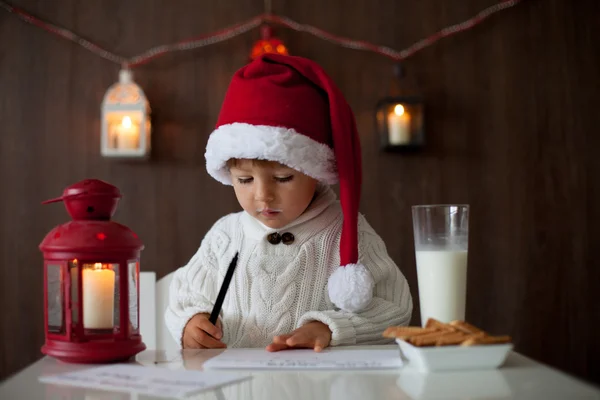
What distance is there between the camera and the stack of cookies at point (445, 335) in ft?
2.62

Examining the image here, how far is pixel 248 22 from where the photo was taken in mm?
2557

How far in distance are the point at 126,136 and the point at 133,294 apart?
159 centimetres

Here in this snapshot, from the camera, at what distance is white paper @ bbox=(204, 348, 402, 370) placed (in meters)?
0.85

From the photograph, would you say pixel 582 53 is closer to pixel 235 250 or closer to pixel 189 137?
pixel 189 137

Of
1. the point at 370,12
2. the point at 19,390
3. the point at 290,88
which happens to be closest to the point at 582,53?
the point at 370,12

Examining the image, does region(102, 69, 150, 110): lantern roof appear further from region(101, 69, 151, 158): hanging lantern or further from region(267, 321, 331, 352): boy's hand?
region(267, 321, 331, 352): boy's hand

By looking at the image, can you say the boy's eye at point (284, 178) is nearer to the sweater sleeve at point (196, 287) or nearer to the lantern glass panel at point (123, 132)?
the sweater sleeve at point (196, 287)

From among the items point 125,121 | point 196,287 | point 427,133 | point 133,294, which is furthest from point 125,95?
point 133,294

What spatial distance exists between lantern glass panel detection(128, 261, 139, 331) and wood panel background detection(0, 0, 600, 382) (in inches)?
62.3

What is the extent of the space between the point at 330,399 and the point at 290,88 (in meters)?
0.67

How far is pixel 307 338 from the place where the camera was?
1030 millimetres

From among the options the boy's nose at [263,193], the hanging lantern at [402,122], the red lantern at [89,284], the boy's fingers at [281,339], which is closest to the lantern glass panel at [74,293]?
the red lantern at [89,284]

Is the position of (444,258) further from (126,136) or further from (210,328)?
(126,136)

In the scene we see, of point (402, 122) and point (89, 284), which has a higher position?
point (402, 122)
